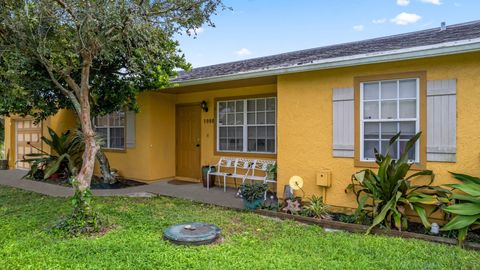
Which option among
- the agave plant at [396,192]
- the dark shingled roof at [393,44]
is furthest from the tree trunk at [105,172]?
the agave plant at [396,192]

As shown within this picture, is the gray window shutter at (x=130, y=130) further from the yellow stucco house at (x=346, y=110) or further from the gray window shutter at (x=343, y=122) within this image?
the gray window shutter at (x=343, y=122)

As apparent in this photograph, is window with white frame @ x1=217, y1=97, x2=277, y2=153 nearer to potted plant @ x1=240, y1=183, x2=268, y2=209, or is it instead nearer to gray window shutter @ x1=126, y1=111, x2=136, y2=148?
potted plant @ x1=240, y1=183, x2=268, y2=209

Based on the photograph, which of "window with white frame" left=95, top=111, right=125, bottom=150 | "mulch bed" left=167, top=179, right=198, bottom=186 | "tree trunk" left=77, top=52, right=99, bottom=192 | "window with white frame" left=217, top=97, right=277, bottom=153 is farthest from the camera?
"window with white frame" left=95, top=111, right=125, bottom=150

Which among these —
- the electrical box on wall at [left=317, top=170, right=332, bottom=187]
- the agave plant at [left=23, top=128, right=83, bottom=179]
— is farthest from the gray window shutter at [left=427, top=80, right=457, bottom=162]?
the agave plant at [left=23, top=128, right=83, bottom=179]

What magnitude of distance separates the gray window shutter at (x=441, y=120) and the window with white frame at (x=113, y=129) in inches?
341

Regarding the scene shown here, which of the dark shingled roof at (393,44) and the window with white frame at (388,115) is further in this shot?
the dark shingled roof at (393,44)

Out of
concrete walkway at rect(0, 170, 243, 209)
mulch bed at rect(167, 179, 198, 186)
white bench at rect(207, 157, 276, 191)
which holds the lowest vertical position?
concrete walkway at rect(0, 170, 243, 209)

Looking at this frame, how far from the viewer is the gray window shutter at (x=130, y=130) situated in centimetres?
1008

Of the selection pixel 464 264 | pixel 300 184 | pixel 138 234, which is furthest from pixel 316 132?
pixel 138 234

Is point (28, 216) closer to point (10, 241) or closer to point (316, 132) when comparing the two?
point (10, 241)

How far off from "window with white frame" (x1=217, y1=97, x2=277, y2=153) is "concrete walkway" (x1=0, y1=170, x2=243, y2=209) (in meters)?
1.30

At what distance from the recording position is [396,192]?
5.03 m

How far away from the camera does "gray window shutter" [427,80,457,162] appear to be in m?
4.99

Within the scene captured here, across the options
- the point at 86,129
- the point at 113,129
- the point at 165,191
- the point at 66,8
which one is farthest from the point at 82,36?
the point at 113,129
